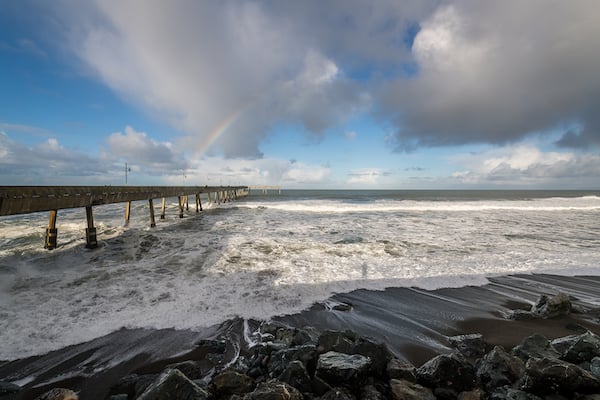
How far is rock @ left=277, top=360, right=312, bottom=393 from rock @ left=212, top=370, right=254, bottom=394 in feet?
1.23

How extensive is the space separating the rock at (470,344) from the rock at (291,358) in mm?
2185

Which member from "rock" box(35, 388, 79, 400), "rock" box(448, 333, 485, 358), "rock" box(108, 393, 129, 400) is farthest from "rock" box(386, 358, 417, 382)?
"rock" box(35, 388, 79, 400)

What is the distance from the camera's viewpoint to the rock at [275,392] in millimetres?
2488

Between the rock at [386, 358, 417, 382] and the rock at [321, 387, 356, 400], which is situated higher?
the rock at [386, 358, 417, 382]

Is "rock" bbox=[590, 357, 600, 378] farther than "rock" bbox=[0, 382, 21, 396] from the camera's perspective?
No

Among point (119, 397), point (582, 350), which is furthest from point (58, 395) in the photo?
point (582, 350)

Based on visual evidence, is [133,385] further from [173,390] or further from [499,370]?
[499,370]

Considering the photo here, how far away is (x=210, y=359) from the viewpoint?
3607 millimetres

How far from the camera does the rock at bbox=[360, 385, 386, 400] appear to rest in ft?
8.71

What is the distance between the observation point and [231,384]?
2.79 meters

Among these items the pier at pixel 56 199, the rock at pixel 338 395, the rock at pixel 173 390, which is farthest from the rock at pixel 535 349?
the pier at pixel 56 199

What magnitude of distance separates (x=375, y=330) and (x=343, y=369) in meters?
1.86

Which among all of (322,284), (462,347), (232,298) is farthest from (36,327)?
(462,347)

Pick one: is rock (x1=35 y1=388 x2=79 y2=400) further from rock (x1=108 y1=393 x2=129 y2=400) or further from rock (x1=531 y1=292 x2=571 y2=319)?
rock (x1=531 y1=292 x2=571 y2=319)
